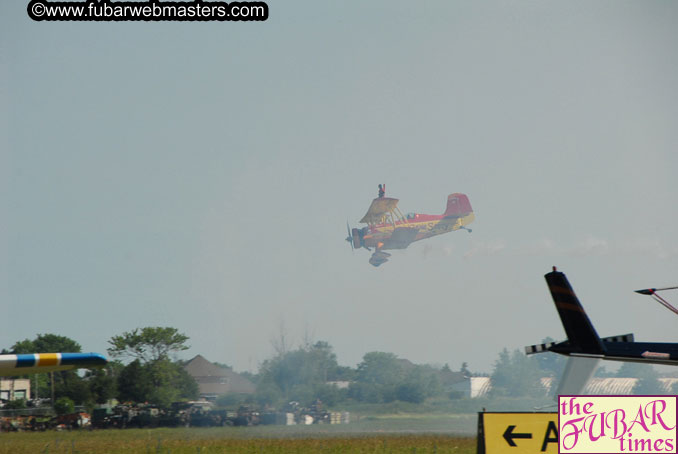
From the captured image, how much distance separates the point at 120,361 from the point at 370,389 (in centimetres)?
3184

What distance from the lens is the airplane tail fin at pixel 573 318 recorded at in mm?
38250

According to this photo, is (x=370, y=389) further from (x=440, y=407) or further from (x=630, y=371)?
(x=630, y=371)

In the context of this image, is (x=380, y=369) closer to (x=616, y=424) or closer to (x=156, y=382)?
(x=156, y=382)

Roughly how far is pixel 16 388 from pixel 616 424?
13125 cm

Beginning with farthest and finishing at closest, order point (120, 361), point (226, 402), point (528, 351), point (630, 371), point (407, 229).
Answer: point (407, 229) < point (630, 371) < point (120, 361) < point (226, 402) < point (528, 351)

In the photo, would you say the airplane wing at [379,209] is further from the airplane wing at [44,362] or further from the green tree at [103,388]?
the airplane wing at [44,362]

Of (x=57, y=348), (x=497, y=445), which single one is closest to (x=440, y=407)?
(x=497, y=445)

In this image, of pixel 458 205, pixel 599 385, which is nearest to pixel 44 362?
pixel 599 385

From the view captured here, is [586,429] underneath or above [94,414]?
above

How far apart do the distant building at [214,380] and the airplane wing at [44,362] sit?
54.8 metres

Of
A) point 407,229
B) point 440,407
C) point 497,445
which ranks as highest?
point 407,229

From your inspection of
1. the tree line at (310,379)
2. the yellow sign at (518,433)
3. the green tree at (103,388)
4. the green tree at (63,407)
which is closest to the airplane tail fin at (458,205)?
the tree line at (310,379)

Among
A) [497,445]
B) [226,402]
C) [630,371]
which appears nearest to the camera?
[497,445]

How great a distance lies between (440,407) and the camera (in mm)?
86500
